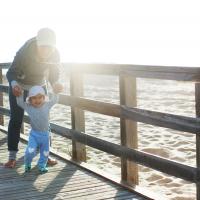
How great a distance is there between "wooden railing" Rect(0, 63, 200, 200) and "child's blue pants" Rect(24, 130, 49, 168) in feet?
1.70

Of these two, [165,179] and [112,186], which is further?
[165,179]

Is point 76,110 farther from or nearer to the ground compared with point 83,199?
farther from the ground

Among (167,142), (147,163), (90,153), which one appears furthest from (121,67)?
(167,142)

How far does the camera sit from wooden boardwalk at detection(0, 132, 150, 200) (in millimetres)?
4922

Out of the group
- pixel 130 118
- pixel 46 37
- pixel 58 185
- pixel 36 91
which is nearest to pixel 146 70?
pixel 130 118

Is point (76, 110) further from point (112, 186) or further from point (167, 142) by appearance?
point (167, 142)

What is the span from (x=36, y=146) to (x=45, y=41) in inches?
48.4

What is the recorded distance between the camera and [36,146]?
585 cm

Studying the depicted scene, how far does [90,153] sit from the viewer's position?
28.1 ft

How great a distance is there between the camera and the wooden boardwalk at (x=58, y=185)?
4.92m

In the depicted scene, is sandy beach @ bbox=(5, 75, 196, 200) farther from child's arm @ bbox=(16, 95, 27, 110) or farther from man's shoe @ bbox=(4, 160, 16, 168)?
child's arm @ bbox=(16, 95, 27, 110)

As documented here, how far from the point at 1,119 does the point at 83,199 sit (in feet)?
16.3

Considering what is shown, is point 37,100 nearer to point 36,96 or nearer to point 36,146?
point 36,96

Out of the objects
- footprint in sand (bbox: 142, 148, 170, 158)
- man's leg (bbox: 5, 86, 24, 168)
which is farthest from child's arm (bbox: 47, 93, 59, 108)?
→ footprint in sand (bbox: 142, 148, 170, 158)
